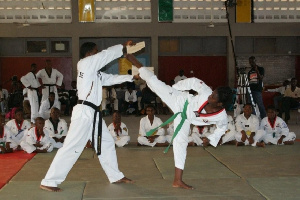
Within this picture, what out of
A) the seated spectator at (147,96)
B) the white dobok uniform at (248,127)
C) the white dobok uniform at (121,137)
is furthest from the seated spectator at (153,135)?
the seated spectator at (147,96)

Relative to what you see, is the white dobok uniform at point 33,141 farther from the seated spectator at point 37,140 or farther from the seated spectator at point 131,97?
the seated spectator at point 131,97

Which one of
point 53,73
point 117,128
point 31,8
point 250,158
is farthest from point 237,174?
point 31,8

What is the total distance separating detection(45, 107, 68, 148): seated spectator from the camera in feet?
26.5

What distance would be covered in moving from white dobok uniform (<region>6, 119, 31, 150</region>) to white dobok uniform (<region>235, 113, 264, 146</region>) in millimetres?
3737

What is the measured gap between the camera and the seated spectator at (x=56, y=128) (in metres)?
8.07

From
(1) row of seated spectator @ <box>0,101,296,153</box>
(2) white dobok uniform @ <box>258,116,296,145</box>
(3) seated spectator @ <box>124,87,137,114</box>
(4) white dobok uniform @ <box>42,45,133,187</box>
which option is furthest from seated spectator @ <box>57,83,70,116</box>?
(4) white dobok uniform @ <box>42,45,133,187</box>

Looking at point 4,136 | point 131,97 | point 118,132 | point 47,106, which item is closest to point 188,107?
point 118,132

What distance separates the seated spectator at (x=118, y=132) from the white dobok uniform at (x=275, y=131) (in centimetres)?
241

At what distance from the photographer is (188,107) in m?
5.14

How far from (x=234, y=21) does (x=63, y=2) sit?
234 inches

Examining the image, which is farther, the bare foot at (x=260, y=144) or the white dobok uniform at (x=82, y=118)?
the bare foot at (x=260, y=144)

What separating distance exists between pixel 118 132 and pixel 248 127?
2.37 meters

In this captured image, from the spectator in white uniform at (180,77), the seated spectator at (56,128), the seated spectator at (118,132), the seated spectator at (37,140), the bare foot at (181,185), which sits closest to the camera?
the bare foot at (181,185)

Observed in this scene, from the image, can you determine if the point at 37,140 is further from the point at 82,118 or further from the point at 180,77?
the point at 180,77
